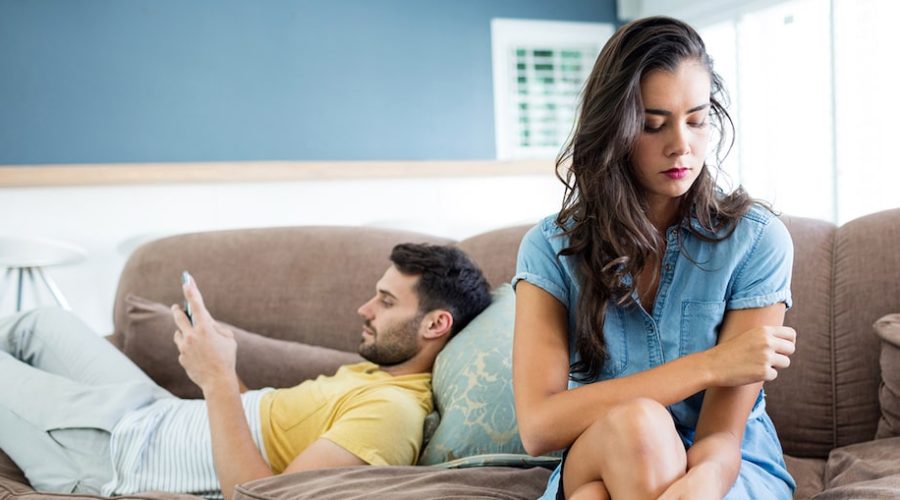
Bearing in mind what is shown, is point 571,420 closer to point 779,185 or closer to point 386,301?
point 386,301

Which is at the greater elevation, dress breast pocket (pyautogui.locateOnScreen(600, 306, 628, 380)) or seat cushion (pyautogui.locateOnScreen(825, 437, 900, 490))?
dress breast pocket (pyautogui.locateOnScreen(600, 306, 628, 380))

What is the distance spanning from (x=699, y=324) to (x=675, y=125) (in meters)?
0.33

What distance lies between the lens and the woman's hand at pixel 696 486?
1111 millimetres

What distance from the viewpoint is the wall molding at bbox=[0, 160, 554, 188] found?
4.30m

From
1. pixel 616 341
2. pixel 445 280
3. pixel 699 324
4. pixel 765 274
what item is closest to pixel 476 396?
pixel 445 280

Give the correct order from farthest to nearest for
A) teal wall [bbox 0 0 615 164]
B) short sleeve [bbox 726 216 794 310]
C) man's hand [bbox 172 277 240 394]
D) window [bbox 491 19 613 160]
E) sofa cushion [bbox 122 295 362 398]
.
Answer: window [bbox 491 19 613 160] < teal wall [bbox 0 0 615 164] < sofa cushion [bbox 122 295 362 398] < man's hand [bbox 172 277 240 394] < short sleeve [bbox 726 216 794 310]

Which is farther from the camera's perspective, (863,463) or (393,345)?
(393,345)

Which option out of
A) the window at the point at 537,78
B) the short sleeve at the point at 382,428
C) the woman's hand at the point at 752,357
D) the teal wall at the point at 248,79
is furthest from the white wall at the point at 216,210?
the woman's hand at the point at 752,357

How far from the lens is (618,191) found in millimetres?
1376

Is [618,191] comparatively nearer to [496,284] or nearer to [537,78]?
[496,284]

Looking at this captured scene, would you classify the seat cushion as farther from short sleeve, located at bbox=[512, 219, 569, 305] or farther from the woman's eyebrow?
the woman's eyebrow

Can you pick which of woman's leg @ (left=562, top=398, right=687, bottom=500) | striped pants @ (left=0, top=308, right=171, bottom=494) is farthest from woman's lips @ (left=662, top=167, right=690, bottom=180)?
striped pants @ (left=0, top=308, right=171, bottom=494)

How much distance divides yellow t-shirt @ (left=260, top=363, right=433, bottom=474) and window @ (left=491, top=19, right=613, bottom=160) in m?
4.38

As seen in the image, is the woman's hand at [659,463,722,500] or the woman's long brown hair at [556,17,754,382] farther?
the woman's long brown hair at [556,17,754,382]
